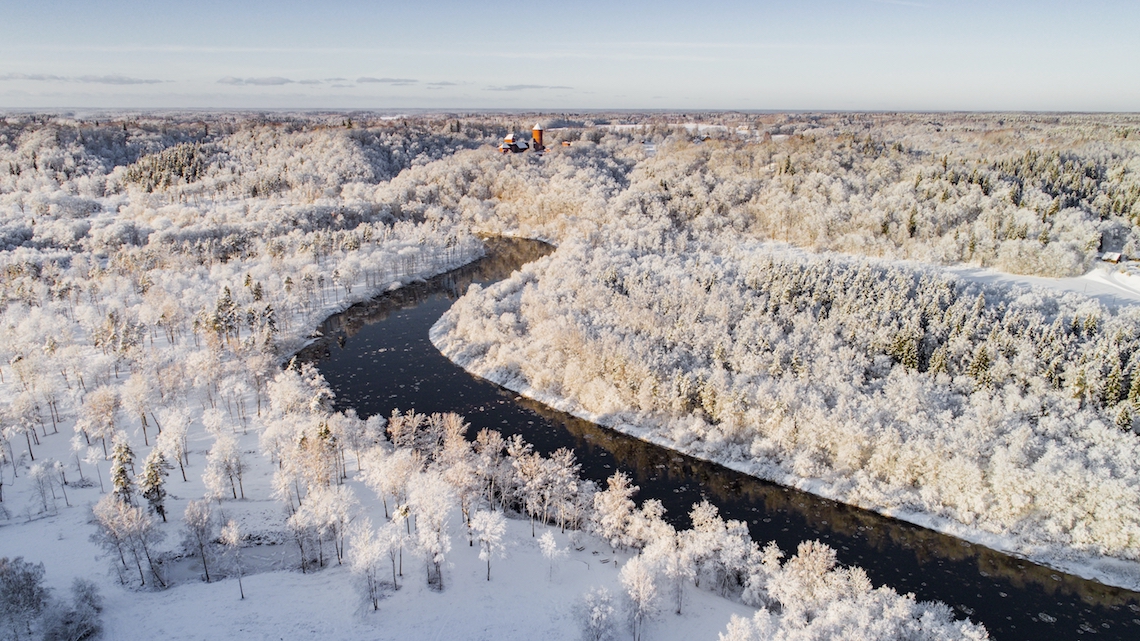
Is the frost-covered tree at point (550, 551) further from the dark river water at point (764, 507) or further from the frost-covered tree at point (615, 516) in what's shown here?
the dark river water at point (764, 507)

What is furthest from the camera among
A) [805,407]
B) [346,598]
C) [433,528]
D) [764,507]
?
[805,407]

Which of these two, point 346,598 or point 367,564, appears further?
point 346,598

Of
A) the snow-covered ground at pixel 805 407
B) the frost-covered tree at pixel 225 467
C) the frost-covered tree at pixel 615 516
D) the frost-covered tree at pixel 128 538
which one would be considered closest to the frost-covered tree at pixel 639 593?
the frost-covered tree at pixel 615 516

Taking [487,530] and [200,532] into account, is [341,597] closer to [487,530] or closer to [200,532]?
[487,530]

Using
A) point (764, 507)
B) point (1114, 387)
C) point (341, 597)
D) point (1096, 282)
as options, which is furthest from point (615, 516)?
point (1096, 282)

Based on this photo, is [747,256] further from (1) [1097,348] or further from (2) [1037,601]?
(2) [1037,601]

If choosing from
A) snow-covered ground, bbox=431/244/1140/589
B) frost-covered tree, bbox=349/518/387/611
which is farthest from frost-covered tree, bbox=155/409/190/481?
snow-covered ground, bbox=431/244/1140/589

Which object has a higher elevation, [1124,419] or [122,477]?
[1124,419]
